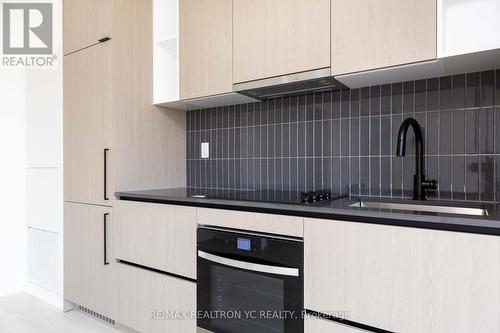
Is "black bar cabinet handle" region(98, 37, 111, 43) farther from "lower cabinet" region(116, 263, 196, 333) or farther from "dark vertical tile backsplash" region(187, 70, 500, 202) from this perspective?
"lower cabinet" region(116, 263, 196, 333)

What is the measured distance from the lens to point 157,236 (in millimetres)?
1900

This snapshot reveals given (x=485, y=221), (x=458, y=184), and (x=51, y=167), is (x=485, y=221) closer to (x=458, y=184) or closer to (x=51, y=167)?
(x=458, y=184)

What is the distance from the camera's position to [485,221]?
100 centimetres

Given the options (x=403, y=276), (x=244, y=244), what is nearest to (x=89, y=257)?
(x=244, y=244)

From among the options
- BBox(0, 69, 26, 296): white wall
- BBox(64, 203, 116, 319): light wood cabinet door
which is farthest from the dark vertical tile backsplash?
BBox(0, 69, 26, 296): white wall

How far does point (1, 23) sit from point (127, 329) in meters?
2.74

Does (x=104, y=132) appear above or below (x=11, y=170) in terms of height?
above

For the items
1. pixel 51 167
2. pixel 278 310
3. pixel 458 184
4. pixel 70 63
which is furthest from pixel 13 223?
pixel 458 184

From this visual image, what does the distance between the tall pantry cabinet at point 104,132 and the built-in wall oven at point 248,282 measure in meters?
0.81

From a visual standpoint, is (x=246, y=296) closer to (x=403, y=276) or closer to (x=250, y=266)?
(x=250, y=266)

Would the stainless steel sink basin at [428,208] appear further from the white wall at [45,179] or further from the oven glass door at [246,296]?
the white wall at [45,179]
